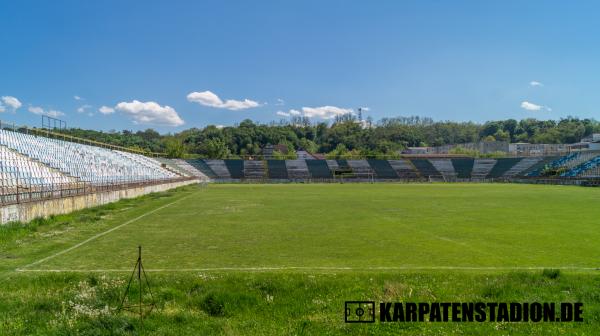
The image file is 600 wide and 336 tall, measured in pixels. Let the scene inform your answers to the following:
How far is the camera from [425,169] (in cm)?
6956

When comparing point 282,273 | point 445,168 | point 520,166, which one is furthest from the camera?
point 445,168

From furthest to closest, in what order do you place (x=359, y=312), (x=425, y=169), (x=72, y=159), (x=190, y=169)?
(x=425, y=169) < (x=190, y=169) < (x=72, y=159) < (x=359, y=312)

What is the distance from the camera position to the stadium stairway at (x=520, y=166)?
63312 mm

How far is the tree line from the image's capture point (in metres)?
100

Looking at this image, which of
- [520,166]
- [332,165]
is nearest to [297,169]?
[332,165]

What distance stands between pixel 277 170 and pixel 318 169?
23.8 ft

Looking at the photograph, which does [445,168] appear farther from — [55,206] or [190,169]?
[55,206]

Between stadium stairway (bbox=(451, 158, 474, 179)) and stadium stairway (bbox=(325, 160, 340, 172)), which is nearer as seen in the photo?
stadium stairway (bbox=(451, 158, 474, 179))

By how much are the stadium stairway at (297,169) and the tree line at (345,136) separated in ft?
76.4

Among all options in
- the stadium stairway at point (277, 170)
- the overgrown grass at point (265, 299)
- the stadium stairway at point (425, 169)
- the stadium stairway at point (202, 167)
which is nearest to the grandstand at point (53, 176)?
the overgrown grass at point (265, 299)

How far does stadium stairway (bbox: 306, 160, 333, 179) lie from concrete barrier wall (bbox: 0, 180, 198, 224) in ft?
143

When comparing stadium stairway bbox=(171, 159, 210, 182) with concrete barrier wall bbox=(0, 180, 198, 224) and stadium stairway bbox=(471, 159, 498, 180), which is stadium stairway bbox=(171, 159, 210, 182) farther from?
stadium stairway bbox=(471, 159, 498, 180)

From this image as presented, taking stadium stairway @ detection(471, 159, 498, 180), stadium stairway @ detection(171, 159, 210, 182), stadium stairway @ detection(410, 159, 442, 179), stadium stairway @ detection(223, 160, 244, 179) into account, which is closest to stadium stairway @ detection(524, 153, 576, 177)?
stadium stairway @ detection(471, 159, 498, 180)

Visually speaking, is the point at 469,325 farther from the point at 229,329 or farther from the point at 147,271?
the point at 147,271
